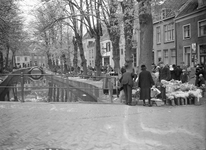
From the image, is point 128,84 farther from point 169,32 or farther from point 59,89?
point 169,32

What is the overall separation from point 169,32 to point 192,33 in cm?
537

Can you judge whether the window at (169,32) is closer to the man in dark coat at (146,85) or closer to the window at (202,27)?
the window at (202,27)

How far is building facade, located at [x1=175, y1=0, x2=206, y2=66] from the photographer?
26.2m

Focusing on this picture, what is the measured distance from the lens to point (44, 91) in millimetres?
13656

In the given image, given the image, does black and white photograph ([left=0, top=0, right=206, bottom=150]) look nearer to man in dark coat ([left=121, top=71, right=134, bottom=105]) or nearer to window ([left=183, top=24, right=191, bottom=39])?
man in dark coat ([left=121, top=71, right=134, bottom=105])

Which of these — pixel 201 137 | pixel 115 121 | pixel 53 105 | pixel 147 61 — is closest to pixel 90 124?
pixel 115 121

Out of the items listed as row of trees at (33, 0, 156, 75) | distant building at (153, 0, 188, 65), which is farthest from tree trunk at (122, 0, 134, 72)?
distant building at (153, 0, 188, 65)

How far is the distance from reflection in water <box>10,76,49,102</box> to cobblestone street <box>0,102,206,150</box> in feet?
8.20

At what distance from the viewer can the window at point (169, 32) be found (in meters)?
32.3

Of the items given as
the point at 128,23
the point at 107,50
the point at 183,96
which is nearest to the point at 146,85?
the point at 183,96

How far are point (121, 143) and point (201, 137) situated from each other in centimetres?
185

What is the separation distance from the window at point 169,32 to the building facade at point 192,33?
150 cm

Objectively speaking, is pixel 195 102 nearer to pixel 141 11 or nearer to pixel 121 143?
pixel 141 11

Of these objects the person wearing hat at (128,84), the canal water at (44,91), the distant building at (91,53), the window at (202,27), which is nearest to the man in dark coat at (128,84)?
the person wearing hat at (128,84)
